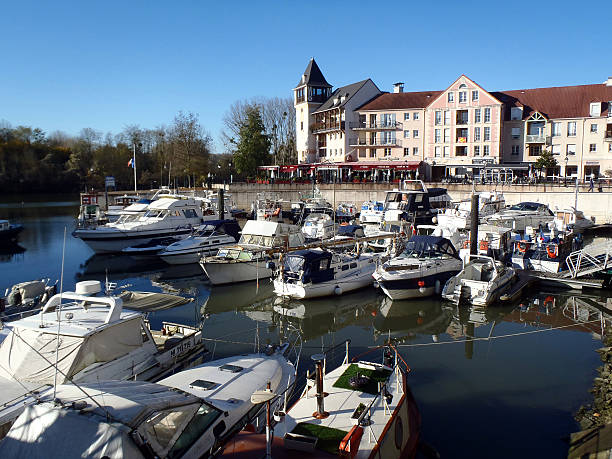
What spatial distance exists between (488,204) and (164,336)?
32456mm

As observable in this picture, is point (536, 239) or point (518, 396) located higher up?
point (536, 239)

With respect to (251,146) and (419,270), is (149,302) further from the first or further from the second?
(251,146)

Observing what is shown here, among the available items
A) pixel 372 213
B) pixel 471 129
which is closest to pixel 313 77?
pixel 471 129

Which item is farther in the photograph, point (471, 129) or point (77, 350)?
point (471, 129)

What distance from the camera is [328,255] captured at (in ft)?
72.1

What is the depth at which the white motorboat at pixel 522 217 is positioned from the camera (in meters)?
36.2

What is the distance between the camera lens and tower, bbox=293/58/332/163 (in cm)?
7112

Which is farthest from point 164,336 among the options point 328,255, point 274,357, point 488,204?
point 488,204

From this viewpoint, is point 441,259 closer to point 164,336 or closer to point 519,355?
point 519,355

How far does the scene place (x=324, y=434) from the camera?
26.5ft

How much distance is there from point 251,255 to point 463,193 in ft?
107

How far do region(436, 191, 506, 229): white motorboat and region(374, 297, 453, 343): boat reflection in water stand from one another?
16608 mm

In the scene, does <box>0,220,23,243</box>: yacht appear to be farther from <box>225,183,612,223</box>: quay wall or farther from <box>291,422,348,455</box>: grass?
<box>291,422,348,455</box>: grass

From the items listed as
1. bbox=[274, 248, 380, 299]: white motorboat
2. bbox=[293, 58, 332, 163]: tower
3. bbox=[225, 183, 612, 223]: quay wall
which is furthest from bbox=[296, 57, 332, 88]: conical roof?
bbox=[274, 248, 380, 299]: white motorboat
